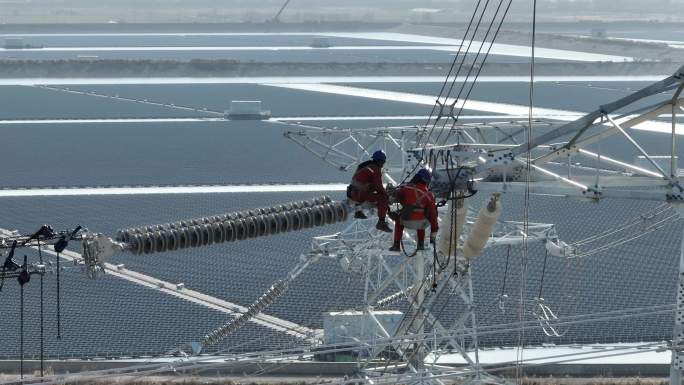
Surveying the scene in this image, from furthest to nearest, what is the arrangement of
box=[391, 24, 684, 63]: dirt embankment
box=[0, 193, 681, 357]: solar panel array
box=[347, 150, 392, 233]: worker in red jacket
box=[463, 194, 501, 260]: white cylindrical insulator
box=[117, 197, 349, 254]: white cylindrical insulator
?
box=[391, 24, 684, 63]: dirt embankment
box=[0, 193, 681, 357]: solar panel array
box=[463, 194, 501, 260]: white cylindrical insulator
box=[347, 150, 392, 233]: worker in red jacket
box=[117, 197, 349, 254]: white cylindrical insulator

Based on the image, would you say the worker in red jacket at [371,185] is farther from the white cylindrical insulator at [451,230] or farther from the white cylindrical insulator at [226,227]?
the white cylindrical insulator at [451,230]

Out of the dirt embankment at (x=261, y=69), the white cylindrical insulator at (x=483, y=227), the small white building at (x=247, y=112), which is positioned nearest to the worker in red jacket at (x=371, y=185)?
the white cylindrical insulator at (x=483, y=227)

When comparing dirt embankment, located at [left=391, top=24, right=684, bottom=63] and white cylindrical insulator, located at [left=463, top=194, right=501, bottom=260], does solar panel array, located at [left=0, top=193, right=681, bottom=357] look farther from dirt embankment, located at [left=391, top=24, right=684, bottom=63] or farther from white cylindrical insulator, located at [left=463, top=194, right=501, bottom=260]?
dirt embankment, located at [left=391, top=24, right=684, bottom=63]

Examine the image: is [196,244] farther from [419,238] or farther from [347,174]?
[347,174]

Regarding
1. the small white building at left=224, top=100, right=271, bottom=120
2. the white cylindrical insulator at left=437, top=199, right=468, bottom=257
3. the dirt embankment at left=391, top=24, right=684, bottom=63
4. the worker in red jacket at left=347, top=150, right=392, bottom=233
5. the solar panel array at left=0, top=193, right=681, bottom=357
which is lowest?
the solar panel array at left=0, top=193, right=681, bottom=357

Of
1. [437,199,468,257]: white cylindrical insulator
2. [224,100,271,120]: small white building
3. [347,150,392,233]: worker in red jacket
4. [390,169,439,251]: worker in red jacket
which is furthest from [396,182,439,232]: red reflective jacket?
[224,100,271,120]: small white building

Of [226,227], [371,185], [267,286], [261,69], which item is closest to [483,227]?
[371,185]
